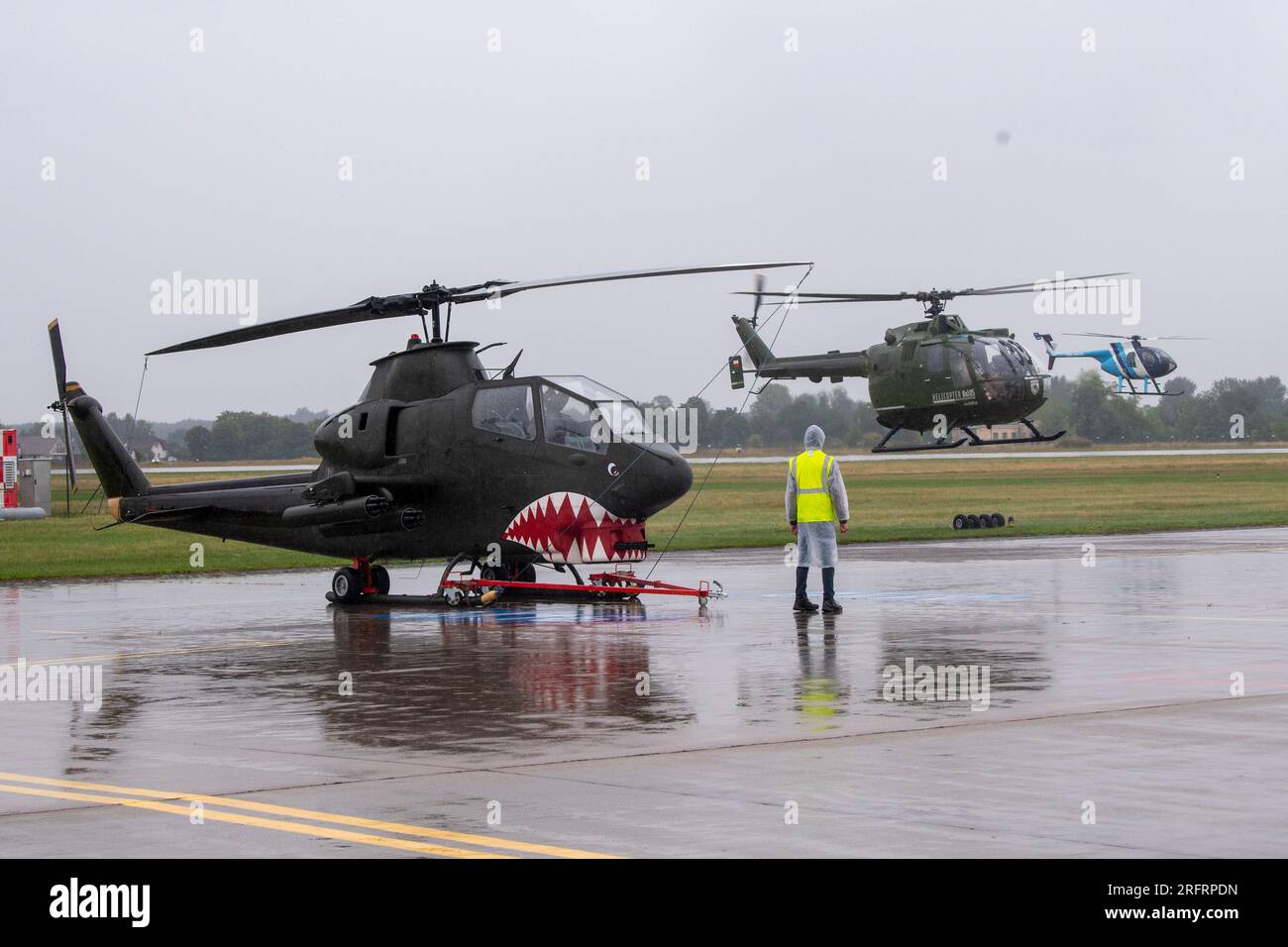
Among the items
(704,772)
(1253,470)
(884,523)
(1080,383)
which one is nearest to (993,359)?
(884,523)

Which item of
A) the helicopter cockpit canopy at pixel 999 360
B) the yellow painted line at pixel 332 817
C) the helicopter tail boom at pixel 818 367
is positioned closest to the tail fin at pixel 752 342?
the helicopter tail boom at pixel 818 367

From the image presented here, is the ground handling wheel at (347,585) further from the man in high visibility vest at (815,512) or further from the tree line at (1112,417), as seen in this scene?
the tree line at (1112,417)

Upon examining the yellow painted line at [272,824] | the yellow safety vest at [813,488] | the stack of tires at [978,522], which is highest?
the yellow safety vest at [813,488]

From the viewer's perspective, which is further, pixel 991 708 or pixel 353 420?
pixel 353 420

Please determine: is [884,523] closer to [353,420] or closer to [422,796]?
[353,420]

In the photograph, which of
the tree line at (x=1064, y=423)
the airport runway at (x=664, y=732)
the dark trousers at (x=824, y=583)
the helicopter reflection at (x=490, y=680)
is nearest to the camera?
the airport runway at (x=664, y=732)

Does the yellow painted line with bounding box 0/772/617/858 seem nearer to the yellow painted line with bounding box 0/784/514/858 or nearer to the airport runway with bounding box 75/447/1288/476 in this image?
the yellow painted line with bounding box 0/784/514/858

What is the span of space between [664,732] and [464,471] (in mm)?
10656

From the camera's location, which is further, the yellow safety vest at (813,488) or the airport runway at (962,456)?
the airport runway at (962,456)

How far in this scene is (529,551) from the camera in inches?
813

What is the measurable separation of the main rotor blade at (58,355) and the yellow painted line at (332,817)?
1692 cm

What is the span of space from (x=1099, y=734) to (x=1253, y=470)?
8593 cm

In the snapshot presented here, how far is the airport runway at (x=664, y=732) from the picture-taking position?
769 centimetres

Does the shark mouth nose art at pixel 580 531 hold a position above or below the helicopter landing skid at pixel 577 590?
above
